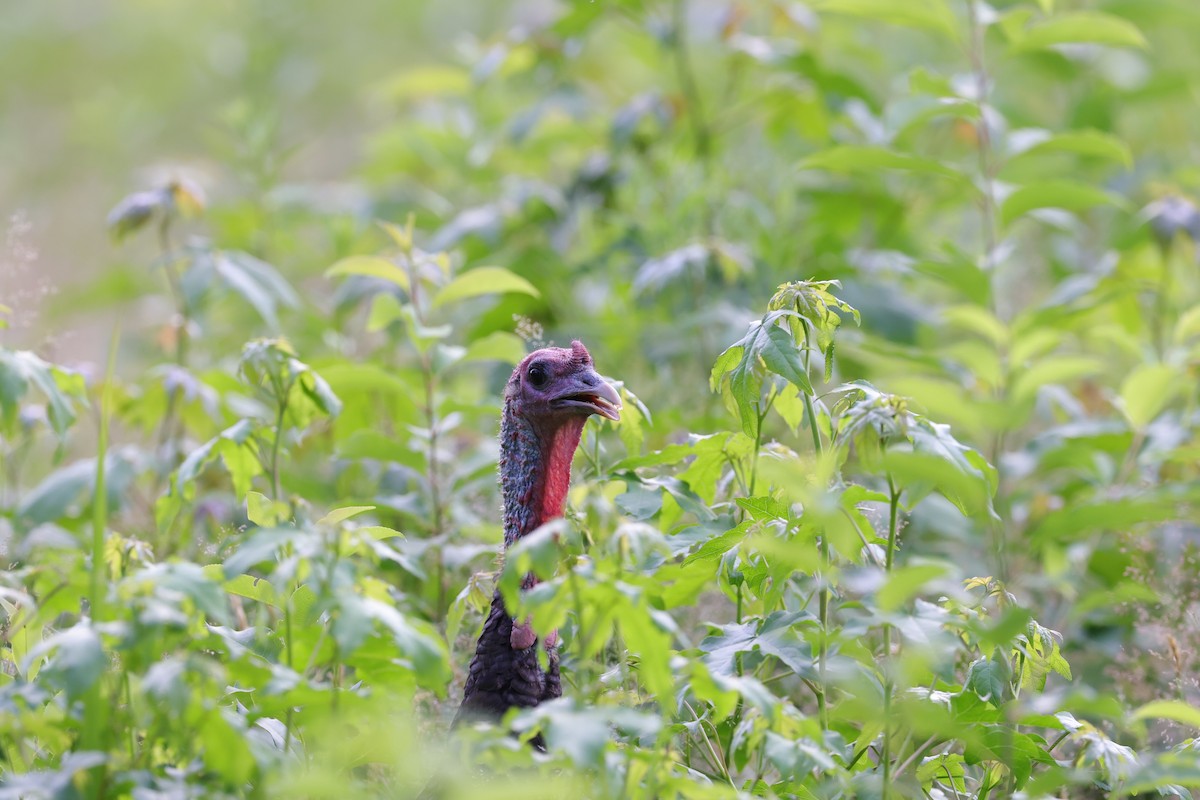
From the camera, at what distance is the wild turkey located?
7.23 feet

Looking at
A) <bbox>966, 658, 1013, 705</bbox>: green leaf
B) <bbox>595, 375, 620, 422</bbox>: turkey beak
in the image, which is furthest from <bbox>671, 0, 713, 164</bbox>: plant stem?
<bbox>966, 658, 1013, 705</bbox>: green leaf

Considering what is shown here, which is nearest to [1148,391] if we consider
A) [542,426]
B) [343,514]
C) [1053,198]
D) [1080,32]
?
[1053,198]

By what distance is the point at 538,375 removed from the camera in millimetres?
2295

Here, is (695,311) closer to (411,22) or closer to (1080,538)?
(1080,538)

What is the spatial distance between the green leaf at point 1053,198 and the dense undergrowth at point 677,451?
0.02m

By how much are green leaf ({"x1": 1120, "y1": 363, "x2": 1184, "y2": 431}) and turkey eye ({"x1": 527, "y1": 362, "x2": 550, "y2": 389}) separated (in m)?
1.82

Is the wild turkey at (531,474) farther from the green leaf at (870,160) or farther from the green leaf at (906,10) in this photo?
the green leaf at (906,10)

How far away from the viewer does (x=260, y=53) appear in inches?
220

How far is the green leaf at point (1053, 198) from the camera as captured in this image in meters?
3.32

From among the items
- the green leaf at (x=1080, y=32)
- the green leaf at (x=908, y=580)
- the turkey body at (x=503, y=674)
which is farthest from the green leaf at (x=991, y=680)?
the green leaf at (x=1080, y=32)

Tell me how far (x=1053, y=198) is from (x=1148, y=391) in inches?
23.0

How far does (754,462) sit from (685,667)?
26.7 inches

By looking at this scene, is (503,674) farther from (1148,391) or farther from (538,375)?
(1148,391)

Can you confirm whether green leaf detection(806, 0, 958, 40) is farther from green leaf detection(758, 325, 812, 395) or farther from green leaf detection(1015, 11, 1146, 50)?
green leaf detection(758, 325, 812, 395)
